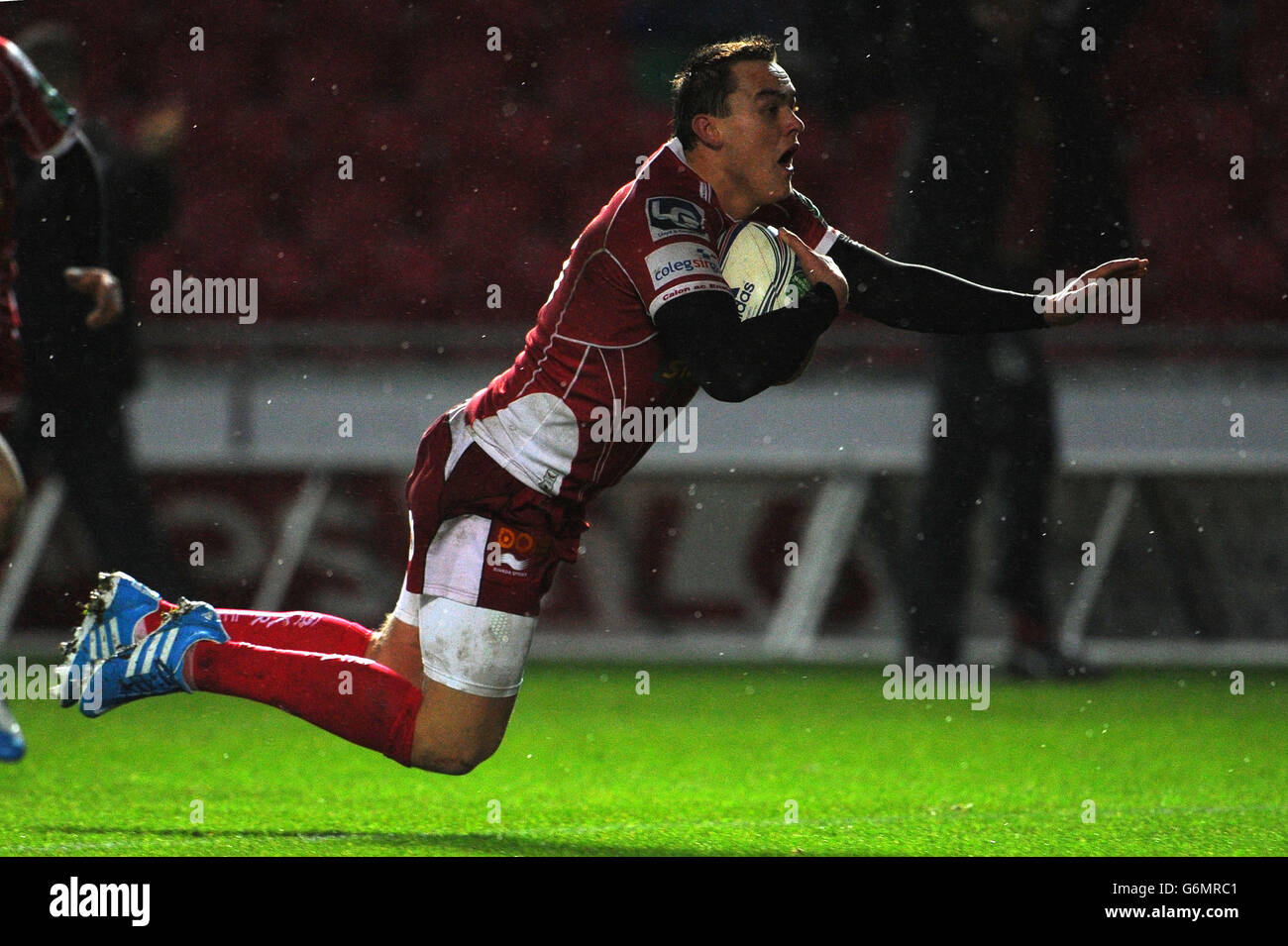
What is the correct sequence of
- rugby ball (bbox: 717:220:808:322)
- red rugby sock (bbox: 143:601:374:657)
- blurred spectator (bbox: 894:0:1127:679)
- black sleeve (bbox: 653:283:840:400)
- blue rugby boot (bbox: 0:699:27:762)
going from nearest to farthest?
blue rugby boot (bbox: 0:699:27:762), black sleeve (bbox: 653:283:840:400), rugby ball (bbox: 717:220:808:322), red rugby sock (bbox: 143:601:374:657), blurred spectator (bbox: 894:0:1127:679)

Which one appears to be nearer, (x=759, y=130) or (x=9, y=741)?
(x=9, y=741)

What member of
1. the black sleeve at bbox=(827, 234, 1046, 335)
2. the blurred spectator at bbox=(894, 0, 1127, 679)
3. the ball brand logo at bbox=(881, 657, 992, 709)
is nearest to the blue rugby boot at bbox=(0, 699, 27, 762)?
the black sleeve at bbox=(827, 234, 1046, 335)

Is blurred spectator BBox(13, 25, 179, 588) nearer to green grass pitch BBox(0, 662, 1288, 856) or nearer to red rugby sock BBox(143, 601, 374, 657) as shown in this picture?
green grass pitch BBox(0, 662, 1288, 856)

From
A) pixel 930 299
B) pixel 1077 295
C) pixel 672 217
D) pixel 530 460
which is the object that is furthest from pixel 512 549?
pixel 1077 295

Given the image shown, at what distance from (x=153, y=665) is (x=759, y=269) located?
52.6 inches

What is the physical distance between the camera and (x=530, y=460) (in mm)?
3385

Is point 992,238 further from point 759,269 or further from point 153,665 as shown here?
point 153,665

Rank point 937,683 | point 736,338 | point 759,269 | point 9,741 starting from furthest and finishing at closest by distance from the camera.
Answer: point 937,683 < point 759,269 < point 736,338 < point 9,741

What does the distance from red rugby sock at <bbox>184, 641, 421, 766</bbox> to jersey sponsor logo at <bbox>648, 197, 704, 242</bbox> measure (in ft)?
3.14

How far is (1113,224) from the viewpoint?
6145 millimetres

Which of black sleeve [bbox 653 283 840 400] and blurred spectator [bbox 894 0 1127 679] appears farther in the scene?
blurred spectator [bbox 894 0 1127 679]

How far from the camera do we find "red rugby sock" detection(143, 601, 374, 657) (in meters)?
3.61

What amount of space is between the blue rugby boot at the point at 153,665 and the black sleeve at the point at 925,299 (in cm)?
137

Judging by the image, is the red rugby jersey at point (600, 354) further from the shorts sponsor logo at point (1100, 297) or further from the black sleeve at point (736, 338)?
the shorts sponsor logo at point (1100, 297)
